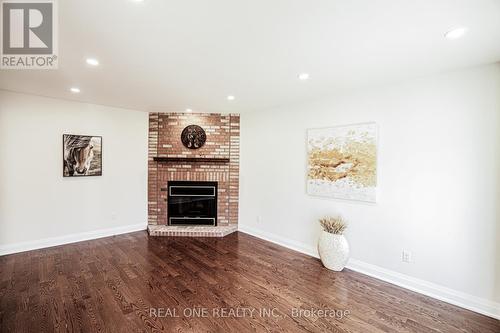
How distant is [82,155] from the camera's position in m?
4.02

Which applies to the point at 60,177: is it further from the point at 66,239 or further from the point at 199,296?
the point at 199,296

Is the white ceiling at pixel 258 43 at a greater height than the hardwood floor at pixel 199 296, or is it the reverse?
the white ceiling at pixel 258 43

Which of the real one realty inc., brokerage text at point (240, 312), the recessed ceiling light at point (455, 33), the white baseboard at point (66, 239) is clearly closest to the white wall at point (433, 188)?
the recessed ceiling light at point (455, 33)

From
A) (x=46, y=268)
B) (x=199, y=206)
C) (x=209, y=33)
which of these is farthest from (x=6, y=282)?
(x=209, y=33)

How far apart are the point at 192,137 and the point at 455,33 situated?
13.5 feet

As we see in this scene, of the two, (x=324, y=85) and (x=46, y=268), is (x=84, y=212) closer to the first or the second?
(x=46, y=268)

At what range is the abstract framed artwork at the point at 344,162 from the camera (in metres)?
3.02

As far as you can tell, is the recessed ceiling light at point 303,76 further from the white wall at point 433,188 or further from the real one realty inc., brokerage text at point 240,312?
the real one realty inc., brokerage text at point 240,312

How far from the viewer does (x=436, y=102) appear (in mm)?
2555

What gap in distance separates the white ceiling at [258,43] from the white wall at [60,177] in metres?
0.62

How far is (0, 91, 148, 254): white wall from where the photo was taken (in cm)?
344

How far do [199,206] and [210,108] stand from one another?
205cm

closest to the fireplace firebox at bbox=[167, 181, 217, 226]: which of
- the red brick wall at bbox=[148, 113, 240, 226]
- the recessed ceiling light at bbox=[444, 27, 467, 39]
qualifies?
the red brick wall at bbox=[148, 113, 240, 226]

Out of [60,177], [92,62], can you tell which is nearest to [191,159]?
[60,177]
